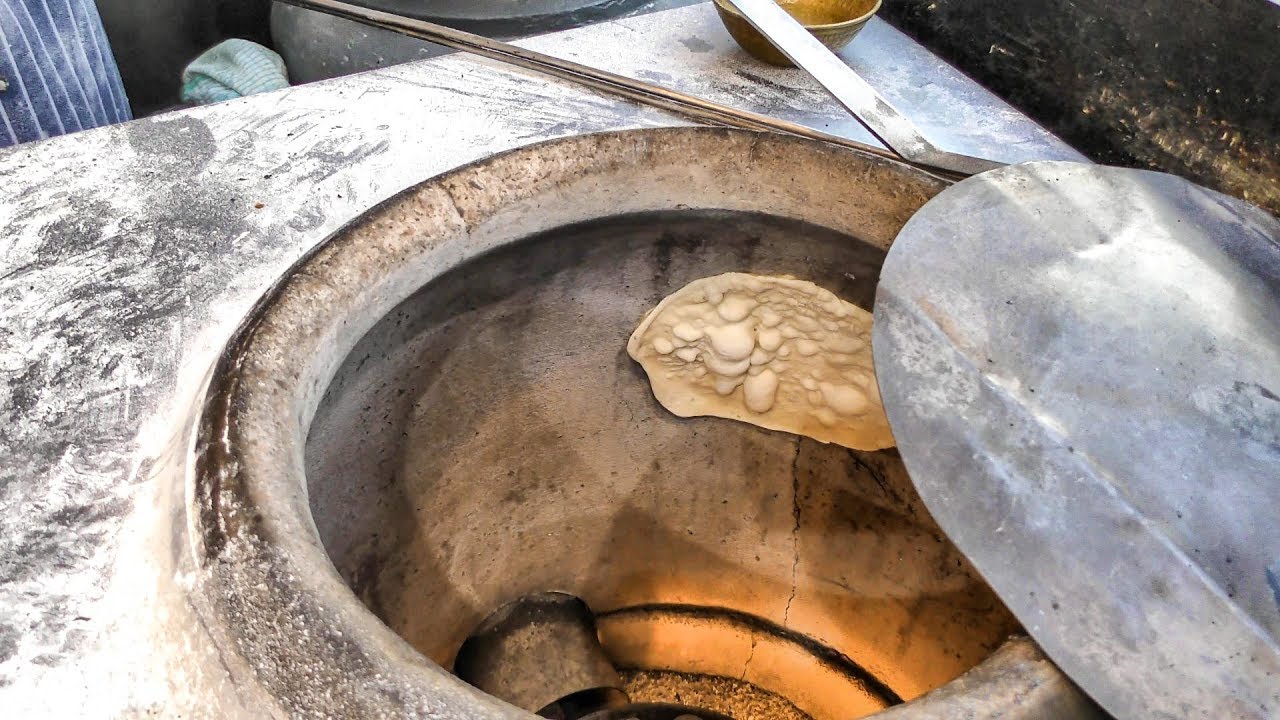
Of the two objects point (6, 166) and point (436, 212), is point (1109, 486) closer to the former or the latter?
point (436, 212)

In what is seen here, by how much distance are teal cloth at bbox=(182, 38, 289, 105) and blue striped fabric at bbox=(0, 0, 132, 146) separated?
415mm

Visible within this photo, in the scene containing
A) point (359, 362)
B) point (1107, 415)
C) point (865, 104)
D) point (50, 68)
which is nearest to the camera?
point (1107, 415)

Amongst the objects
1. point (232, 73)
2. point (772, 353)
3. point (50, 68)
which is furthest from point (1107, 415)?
point (232, 73)

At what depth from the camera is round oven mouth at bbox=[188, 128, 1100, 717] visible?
0.75 meters

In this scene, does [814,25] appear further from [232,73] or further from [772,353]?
[232,73]

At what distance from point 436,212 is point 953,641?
109 cm

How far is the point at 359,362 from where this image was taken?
1190 mm

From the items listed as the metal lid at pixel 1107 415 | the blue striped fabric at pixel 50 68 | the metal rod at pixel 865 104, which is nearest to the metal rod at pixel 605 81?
the metal rod at pixel 865 104

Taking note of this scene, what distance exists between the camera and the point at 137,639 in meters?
0.90

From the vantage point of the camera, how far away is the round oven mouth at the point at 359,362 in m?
0.75

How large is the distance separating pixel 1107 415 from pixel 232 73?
240 centimetres

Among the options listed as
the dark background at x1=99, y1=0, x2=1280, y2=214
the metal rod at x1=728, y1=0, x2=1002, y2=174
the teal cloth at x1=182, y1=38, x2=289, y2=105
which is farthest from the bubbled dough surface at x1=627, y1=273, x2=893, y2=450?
the teal cloth at x1=182, y1=38, x2=289, y2=105

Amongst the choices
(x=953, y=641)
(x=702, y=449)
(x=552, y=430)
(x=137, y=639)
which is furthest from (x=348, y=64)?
(x=953, y=641)

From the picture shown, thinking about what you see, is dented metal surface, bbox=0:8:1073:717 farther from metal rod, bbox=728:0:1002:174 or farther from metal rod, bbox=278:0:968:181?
metal rod, bbox=728:0:1002:174
